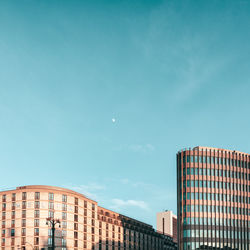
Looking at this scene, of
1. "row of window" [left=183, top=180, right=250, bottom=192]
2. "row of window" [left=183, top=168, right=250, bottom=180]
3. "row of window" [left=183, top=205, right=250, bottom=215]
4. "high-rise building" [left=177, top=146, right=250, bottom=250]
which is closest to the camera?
"high-rise building" [left=177, top=146, right=250, bottom=250]

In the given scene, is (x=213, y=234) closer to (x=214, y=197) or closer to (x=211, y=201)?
(x=211, y=201)

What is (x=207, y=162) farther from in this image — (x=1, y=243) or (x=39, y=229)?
(x=1, y=243)

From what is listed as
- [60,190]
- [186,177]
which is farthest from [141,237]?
[186,177]

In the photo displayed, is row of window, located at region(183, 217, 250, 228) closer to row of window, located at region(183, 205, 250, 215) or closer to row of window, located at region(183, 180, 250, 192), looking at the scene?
row of window, located at region(183, 205, 250, 215)

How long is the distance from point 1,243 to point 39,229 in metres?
13.7

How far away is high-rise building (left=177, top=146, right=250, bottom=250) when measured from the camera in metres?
130

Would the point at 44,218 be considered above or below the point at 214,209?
below

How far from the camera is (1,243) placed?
144875 millimetres

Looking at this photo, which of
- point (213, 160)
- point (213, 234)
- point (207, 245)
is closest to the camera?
point (207, 245)

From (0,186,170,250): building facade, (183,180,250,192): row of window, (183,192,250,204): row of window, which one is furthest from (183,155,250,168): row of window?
(0,186,170,250): building facade

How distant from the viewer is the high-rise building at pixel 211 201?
427ft

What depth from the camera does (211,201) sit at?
133125mm

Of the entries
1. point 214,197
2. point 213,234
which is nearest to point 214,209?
point 214,197

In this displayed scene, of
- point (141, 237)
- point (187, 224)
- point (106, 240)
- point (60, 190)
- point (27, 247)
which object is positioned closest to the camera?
point (187, 224)
